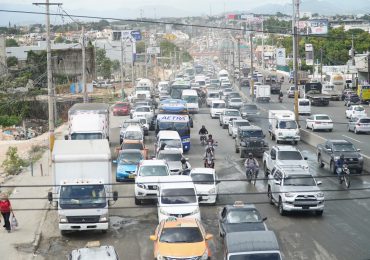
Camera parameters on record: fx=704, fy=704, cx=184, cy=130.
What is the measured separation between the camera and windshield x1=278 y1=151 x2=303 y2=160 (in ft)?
113

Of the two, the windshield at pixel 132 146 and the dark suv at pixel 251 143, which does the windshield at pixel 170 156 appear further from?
the dark suv at pixel 251 143

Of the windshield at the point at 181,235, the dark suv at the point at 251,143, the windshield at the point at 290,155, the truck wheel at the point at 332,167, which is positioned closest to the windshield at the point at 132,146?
the dark suv at the point at 251,143

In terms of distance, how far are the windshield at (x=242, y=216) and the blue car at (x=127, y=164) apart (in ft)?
38.5

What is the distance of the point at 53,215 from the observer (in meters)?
28.4

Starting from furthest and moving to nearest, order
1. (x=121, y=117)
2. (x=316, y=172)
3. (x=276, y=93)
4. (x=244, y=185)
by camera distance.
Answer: (x=276, y=93), (x=121, y=117), (x=316, y=172), (x=244, y=185)

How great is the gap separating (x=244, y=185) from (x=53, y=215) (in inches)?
394

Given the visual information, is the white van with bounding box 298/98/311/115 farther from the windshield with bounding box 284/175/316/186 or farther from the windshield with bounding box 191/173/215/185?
the windshield with bounding box 284/175/316/186

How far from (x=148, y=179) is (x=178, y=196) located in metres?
4.22

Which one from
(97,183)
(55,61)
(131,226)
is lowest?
(131,226)

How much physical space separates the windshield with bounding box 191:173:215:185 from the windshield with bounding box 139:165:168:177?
132 cm

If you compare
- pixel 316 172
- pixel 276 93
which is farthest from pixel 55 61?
pixel 316 172

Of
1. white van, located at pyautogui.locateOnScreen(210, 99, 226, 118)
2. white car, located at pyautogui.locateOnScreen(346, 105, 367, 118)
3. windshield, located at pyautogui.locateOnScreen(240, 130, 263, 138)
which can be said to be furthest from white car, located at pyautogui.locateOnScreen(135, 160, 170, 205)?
white van, located at pyautogui.locateOnScreen(210, 99, 226, 118)

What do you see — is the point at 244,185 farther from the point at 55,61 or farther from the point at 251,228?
the point at 55,61

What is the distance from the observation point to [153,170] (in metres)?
30.7
